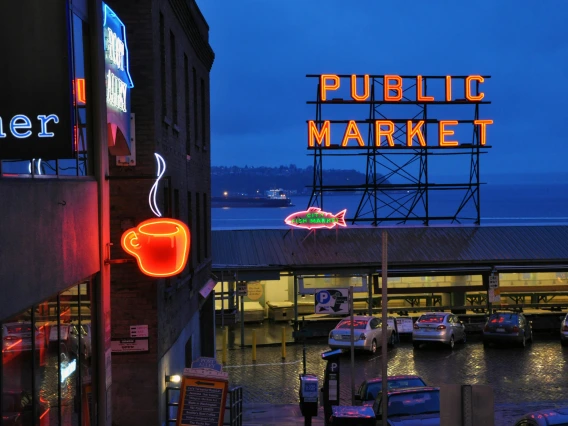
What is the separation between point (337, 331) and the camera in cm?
2795

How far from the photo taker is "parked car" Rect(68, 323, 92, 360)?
952 centimetres

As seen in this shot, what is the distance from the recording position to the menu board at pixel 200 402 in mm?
12891

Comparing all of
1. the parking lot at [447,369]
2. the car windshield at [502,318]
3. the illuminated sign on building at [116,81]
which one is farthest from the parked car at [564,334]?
the illuminated sign on building at [116,81]

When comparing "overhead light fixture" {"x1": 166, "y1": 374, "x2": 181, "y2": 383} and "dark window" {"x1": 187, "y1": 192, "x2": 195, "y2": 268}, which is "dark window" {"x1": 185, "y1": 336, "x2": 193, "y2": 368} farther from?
"overhead light fixture" {"x1": 166, "y1": 374, "x2": 181, "y2": 383}

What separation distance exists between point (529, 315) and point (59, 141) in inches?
1167

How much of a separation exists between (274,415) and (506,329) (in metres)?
13.2

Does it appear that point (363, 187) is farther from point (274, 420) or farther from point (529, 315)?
point (274, 420)

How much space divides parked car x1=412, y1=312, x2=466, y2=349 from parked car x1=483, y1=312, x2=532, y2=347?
1.23 meters

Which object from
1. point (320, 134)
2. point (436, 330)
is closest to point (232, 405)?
point (436, 330)

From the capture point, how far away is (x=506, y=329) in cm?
2869

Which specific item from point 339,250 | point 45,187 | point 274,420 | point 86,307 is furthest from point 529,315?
point 45,187

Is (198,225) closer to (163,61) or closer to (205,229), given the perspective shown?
(205,229)

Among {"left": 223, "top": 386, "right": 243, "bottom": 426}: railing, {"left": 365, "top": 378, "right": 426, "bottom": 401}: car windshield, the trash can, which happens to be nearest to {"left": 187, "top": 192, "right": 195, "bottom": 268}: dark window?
{"left": 223, "top": 386, "right": 243, "bottom": 426}: railing

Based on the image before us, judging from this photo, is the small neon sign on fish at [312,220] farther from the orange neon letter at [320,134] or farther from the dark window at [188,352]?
the dark window at [188,352]
